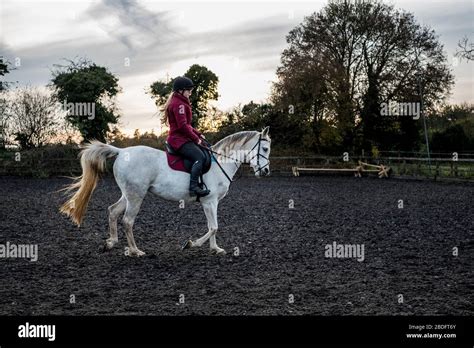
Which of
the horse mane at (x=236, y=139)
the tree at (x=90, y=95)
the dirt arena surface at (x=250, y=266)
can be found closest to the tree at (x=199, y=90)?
the tree at (x=90, y=95)

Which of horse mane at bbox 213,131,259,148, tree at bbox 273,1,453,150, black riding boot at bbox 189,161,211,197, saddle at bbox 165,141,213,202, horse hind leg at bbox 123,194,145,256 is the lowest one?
horse hind leg at bbox 123,194,145,256

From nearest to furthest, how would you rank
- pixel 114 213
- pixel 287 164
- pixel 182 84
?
pixel 182 84 → pixel 114 213 → pixel 287 164

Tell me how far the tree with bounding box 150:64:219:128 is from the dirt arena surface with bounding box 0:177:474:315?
33425 mm

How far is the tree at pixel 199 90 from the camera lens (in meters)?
48.0

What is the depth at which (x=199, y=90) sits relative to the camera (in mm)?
49562

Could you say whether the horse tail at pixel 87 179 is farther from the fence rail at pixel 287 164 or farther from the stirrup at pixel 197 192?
the fence rail at pixel 287 164

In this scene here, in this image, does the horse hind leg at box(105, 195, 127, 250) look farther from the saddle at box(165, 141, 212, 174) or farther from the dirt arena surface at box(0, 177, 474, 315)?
the saddle at box(165, 141, 212, 174)

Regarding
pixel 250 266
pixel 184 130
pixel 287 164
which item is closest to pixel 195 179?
pixel 184 130

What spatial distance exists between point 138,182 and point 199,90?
41.5 meters

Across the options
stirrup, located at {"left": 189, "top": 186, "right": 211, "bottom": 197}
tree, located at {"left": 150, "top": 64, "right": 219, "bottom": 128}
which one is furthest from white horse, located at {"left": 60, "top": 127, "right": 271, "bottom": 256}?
tree, located at {"left": 150, "top": 64, "right": 219, "bottom": 128}

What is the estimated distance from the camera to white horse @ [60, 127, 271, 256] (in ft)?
29.0

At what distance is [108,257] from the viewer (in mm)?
8789

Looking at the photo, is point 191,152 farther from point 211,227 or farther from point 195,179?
point 211,227
